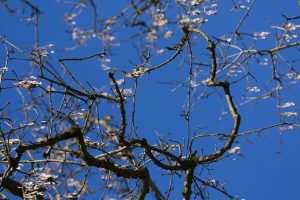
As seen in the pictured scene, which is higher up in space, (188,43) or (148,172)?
(188,43)

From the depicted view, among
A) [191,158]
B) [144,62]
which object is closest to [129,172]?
[191,158]

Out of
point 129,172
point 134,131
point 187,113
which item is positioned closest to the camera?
point 129,172

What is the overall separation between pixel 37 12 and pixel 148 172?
1.70 meters

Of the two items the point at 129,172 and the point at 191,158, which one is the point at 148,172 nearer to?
the point at 129,172

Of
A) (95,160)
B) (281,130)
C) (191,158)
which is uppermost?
(281,130)

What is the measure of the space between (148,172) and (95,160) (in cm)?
58

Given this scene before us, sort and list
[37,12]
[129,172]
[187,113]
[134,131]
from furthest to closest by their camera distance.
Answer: [187,113] < [134,131] < [129,172] < [37,12]

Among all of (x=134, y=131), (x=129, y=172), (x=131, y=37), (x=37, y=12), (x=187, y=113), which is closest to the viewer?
(x=131, y=37)

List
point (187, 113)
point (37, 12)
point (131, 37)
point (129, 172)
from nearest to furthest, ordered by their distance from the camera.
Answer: point (131, 37), point (37, 12), point (129, 172), point (187, 113)

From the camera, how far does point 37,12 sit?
4.21 meters

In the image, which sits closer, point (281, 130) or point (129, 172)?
point (129, 172)

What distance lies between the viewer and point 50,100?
16.0 feet

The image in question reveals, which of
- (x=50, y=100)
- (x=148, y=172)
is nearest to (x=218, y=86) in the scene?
(x=148, y=172)

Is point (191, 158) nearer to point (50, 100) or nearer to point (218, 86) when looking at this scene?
point (218, 86)
